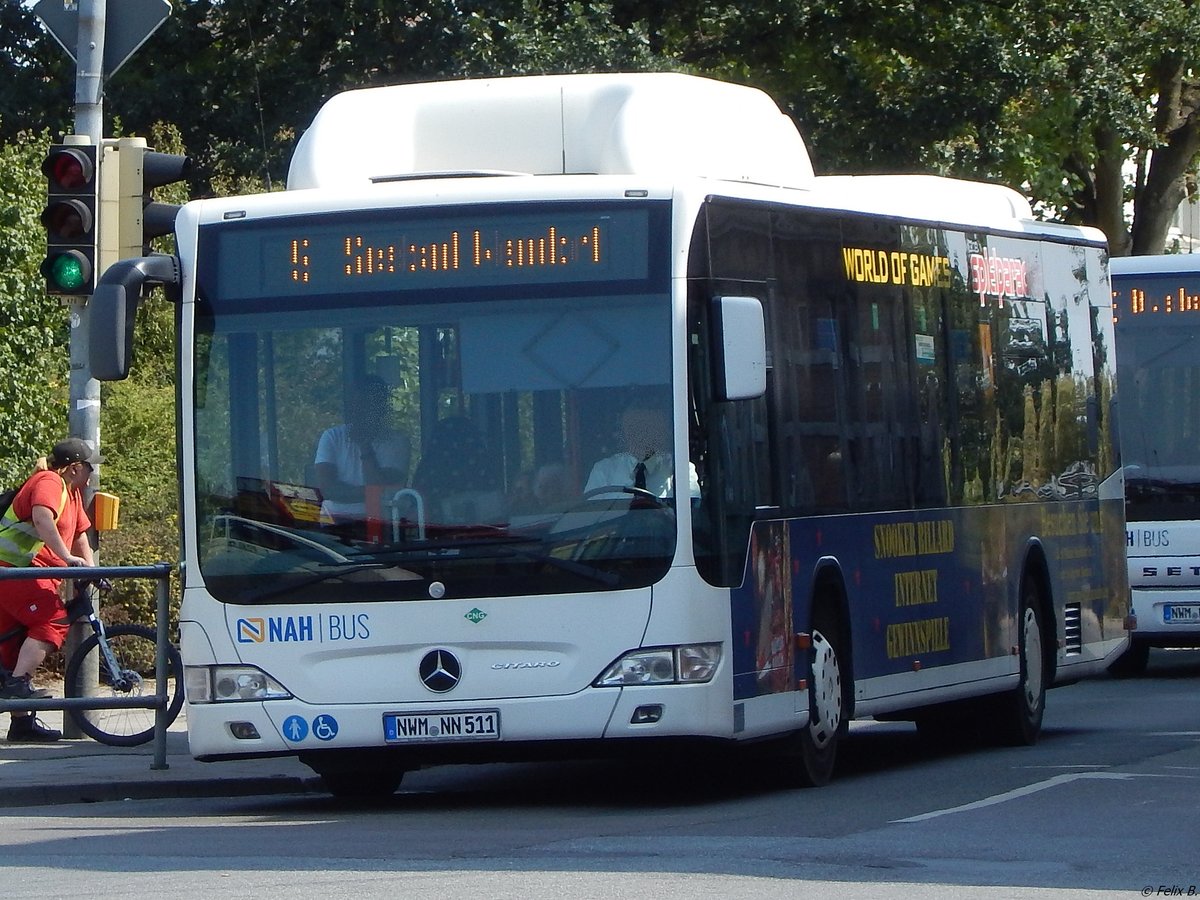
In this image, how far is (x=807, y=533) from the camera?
442 inches

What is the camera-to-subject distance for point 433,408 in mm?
10234

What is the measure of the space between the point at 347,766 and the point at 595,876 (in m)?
2.85

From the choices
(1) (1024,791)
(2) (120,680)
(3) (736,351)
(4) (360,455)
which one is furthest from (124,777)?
(1) (1024,791)

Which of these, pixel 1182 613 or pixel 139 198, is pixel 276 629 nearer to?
pixel 139 198

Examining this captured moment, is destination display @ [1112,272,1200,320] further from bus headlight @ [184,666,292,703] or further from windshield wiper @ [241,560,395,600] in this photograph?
bus headlight @ [184,666,292,703]

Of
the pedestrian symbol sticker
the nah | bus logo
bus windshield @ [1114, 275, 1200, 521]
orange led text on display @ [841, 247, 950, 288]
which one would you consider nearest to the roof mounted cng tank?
orange led text on display @ [841, 247, 950, 288]

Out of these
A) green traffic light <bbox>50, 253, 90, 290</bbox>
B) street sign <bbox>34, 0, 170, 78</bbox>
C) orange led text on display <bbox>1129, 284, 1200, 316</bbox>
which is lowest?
green traffic light <bbox>50, 253, 90, 290</bbox>

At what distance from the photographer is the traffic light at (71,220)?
1291 centimetres

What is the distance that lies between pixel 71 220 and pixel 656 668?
473 cm

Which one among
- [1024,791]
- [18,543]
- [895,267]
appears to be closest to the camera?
[1024,791]

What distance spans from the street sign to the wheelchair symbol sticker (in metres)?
4.90

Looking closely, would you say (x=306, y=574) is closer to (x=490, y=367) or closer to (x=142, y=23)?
(x=490, y=367)

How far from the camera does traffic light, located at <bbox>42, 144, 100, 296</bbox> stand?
1291 cm

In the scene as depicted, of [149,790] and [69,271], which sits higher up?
[69,271]
